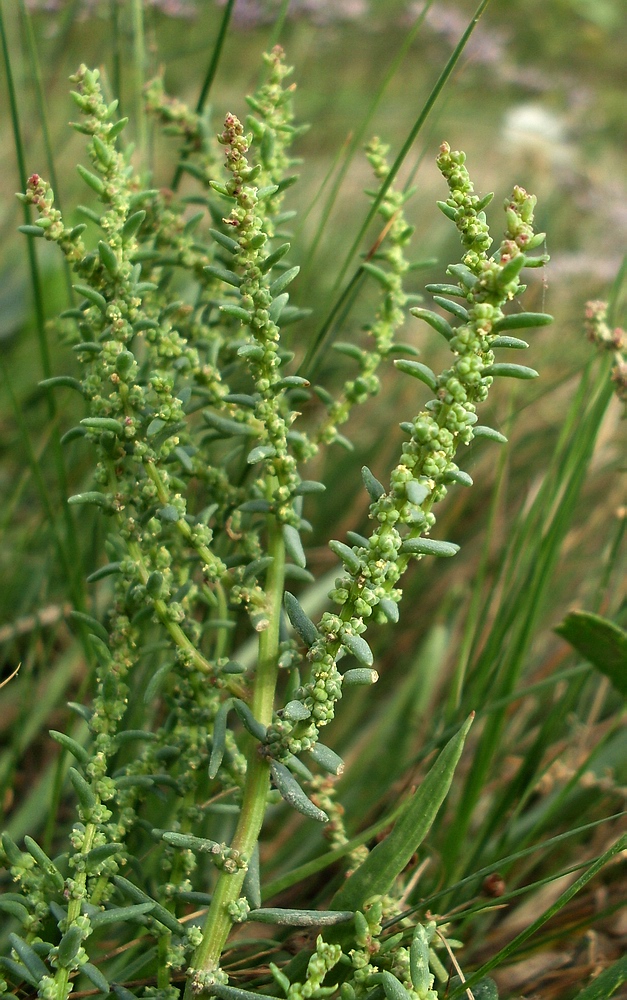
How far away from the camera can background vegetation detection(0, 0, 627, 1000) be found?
90cm

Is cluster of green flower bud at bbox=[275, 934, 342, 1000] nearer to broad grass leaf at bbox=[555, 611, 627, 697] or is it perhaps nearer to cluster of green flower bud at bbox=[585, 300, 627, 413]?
broad grass leaf at bbox=[555, 611, 627, 697]

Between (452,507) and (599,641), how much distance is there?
0.65 m

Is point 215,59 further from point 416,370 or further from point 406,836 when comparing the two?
point 406,836

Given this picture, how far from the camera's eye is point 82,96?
25.3 inches

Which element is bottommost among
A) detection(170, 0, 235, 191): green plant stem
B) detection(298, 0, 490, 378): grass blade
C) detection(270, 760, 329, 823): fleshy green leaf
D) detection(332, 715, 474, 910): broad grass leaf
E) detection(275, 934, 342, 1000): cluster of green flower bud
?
detection(275, 934, 342, 1000): cluster of green flower bud

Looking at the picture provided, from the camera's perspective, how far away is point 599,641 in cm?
80

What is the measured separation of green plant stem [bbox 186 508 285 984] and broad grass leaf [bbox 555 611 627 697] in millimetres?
279

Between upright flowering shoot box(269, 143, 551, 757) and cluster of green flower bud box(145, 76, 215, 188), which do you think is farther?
cluster of green flower bud box(145, 76, 215, 188)

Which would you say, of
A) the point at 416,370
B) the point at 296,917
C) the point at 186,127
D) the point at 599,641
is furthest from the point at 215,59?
the point at 296,917

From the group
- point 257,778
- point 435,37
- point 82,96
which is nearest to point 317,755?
point 257,778

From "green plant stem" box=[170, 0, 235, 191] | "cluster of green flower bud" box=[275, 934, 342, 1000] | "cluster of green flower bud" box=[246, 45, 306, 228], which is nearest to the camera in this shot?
"cluster of green flower bud" box=[275, 934, 342, 1000]

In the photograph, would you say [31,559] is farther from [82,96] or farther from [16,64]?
[16,64]

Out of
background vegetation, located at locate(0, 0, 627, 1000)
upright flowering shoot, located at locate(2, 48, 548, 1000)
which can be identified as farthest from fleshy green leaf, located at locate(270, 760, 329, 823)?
background vegetation, located at locate(0, 0, 627, 1000)

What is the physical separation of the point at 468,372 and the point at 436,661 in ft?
2.47
